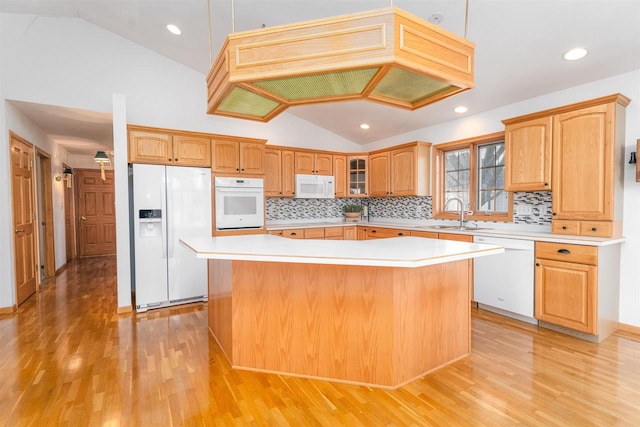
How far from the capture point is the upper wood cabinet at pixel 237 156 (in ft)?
13.3

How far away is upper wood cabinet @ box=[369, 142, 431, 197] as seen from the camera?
181 inches

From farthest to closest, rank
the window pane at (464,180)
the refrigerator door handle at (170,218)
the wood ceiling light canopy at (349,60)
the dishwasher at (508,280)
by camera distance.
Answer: the window pane at (464,180), the refrigerator door handle at (170,218), the dishwasher at (508,280), the wood ceiling light canopy at (349,60)

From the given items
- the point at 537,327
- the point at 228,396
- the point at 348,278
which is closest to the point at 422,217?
the point at 537,327

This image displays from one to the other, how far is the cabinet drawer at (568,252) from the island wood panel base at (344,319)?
1124mm

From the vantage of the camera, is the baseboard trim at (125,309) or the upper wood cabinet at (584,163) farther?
the baseboard trim at (125,309)

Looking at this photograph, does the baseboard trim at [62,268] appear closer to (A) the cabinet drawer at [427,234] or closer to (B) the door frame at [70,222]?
(B) the door frame at [70,222]

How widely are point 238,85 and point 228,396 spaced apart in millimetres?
1838

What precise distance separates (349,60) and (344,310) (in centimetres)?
150

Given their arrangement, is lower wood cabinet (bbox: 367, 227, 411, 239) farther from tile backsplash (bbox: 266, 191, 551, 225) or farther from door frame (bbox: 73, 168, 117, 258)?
door frame (bbox: 73, 168, 117, 258)

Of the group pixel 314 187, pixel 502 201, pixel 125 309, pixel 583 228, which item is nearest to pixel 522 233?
pixel 583 228

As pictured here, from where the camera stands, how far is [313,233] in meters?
4.88

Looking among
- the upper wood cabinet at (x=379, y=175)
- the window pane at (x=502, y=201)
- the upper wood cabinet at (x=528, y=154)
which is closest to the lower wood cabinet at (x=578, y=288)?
the upper wood cabinet at (x=528, y=154)

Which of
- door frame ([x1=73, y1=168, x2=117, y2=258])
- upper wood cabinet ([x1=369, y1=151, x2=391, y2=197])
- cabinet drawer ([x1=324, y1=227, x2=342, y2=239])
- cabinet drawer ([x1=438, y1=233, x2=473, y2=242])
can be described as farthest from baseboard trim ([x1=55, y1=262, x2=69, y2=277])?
cabinet drawer ([x1=438, y1=233, x2=473, y2=242])

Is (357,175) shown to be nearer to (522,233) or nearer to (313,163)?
(313,163)
